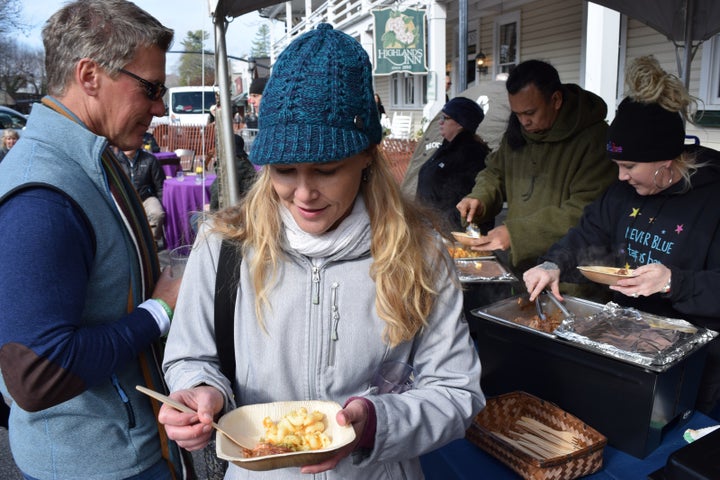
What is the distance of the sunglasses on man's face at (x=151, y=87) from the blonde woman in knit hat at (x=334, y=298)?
0.44 meters

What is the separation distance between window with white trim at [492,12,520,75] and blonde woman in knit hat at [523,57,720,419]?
9.61 meters

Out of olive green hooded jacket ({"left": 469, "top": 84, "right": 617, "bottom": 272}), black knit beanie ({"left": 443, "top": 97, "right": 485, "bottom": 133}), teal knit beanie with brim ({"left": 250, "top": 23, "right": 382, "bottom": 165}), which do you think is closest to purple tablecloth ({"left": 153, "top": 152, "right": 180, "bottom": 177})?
black knit beanie ({"left": 443, "top": 97, "right": 485, "bottom": 133})

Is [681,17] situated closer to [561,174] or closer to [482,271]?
[561,174]

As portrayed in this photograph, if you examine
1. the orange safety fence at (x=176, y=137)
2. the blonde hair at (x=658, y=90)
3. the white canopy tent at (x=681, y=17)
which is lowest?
the blonde hair at (x=658, y=90)

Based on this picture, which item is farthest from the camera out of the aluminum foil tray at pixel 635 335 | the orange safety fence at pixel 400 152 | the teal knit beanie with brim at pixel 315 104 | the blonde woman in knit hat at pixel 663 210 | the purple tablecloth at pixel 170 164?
the purple tablecloth at pixel 170 164

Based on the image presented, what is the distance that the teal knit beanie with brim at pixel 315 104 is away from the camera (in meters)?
1.07

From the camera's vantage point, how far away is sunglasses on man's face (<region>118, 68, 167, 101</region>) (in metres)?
1.41

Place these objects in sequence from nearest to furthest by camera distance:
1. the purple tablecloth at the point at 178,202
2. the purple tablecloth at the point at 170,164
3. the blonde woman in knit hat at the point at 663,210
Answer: the blonde woman in knit hat at the point at 663,210 → the purple tablecloth at the point at 178,202 → the purple tablecloth at the point at 170,164

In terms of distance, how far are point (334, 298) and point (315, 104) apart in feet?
1.41

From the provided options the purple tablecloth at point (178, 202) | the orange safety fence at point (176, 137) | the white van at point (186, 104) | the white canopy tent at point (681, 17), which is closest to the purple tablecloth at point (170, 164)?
the purple tablecloth at point (178, 202)

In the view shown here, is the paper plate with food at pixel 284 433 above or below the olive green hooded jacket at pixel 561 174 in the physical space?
below

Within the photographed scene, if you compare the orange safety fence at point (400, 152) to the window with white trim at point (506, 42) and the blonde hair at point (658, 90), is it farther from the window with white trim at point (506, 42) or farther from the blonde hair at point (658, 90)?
the blonde hair at point (658, 90)

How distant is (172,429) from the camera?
3.43 ft

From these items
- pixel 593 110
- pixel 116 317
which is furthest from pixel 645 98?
pixel 116 317
